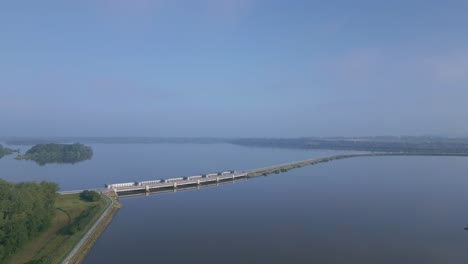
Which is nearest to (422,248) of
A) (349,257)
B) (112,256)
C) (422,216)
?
(349,257)

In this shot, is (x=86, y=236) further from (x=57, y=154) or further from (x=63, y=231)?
(x=57, y=154)

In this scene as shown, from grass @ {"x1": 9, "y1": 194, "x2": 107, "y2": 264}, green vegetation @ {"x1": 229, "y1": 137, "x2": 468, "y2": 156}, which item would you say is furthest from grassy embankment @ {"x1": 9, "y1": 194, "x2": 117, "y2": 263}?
green vegetation @ {"x1": 229, "y1": 137, "x2": 468, "y2": 156}

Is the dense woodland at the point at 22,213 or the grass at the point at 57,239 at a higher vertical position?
the dense woodland at the point at 22,213

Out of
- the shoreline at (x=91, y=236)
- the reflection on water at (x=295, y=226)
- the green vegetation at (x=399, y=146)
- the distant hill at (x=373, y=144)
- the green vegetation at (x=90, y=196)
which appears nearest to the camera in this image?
the shoreline at (x=91, y=236)

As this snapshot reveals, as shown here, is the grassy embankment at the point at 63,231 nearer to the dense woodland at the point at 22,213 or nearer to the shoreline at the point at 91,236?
the shoreline at the point at 91,236

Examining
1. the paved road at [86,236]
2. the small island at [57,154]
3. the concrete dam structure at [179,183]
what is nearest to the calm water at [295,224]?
the paved road at [86,236]

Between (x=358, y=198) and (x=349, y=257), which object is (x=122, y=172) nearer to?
(x=358, y=198)

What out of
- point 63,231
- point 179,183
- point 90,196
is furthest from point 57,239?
point 179,183

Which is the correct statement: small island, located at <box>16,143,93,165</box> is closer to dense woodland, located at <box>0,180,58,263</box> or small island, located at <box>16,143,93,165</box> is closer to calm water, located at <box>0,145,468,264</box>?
calm water, located at <box>0,145,468,264</box>
